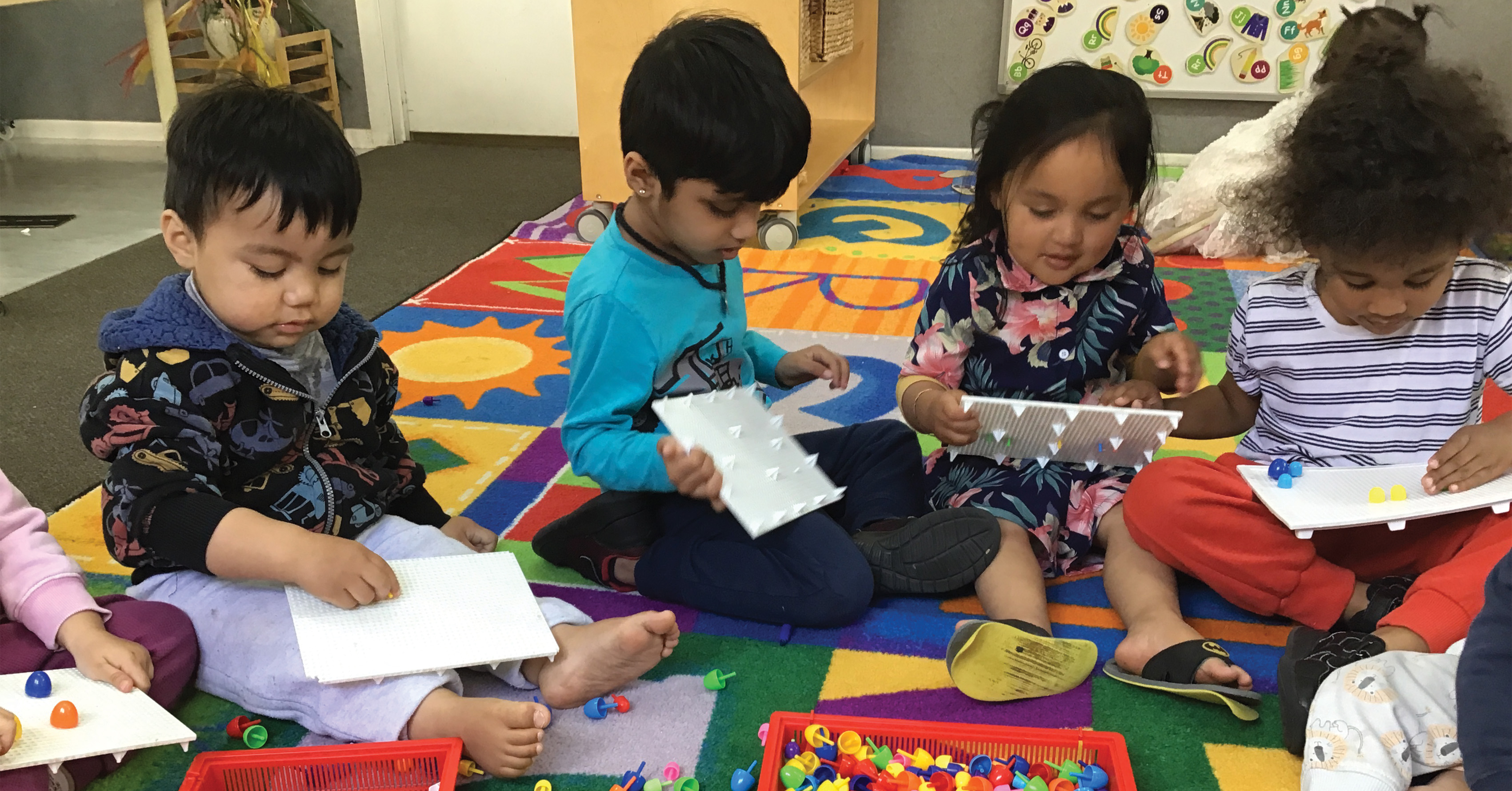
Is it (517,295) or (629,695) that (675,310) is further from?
(517,295)

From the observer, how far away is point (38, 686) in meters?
0.82

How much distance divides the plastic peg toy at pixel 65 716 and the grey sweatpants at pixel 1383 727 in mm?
865

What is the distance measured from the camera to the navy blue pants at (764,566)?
3.45ft

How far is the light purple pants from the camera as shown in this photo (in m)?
0.87

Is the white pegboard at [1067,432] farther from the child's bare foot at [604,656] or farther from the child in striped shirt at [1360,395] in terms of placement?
the child's bare foot at [604,656]

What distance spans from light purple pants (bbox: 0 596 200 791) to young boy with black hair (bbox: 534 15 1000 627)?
35 centimetres

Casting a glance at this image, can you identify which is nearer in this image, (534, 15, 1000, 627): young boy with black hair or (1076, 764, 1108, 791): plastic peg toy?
(1076, 764, 1108, 791): plastic peg toy

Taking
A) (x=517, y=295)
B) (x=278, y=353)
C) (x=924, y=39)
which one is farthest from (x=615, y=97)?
(x=278, y=353)

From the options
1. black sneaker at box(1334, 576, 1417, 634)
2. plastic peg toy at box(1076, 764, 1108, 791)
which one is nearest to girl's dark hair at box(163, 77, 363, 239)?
plastic peg toy at box(1076, 764, 1108, 791)

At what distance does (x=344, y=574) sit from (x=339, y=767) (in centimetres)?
14

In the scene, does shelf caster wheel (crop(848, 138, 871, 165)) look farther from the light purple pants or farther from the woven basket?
the light purple pants

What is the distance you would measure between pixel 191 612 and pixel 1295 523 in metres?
0.91

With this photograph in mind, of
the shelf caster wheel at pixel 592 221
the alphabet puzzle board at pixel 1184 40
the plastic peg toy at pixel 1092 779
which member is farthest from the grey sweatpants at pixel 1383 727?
the alphabet puzzle board at pixel 1184 40

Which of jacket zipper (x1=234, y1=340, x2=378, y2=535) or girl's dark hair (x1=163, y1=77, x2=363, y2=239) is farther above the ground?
girl's dark hair (x1=163, y1=77, x2=363, y2=239)
